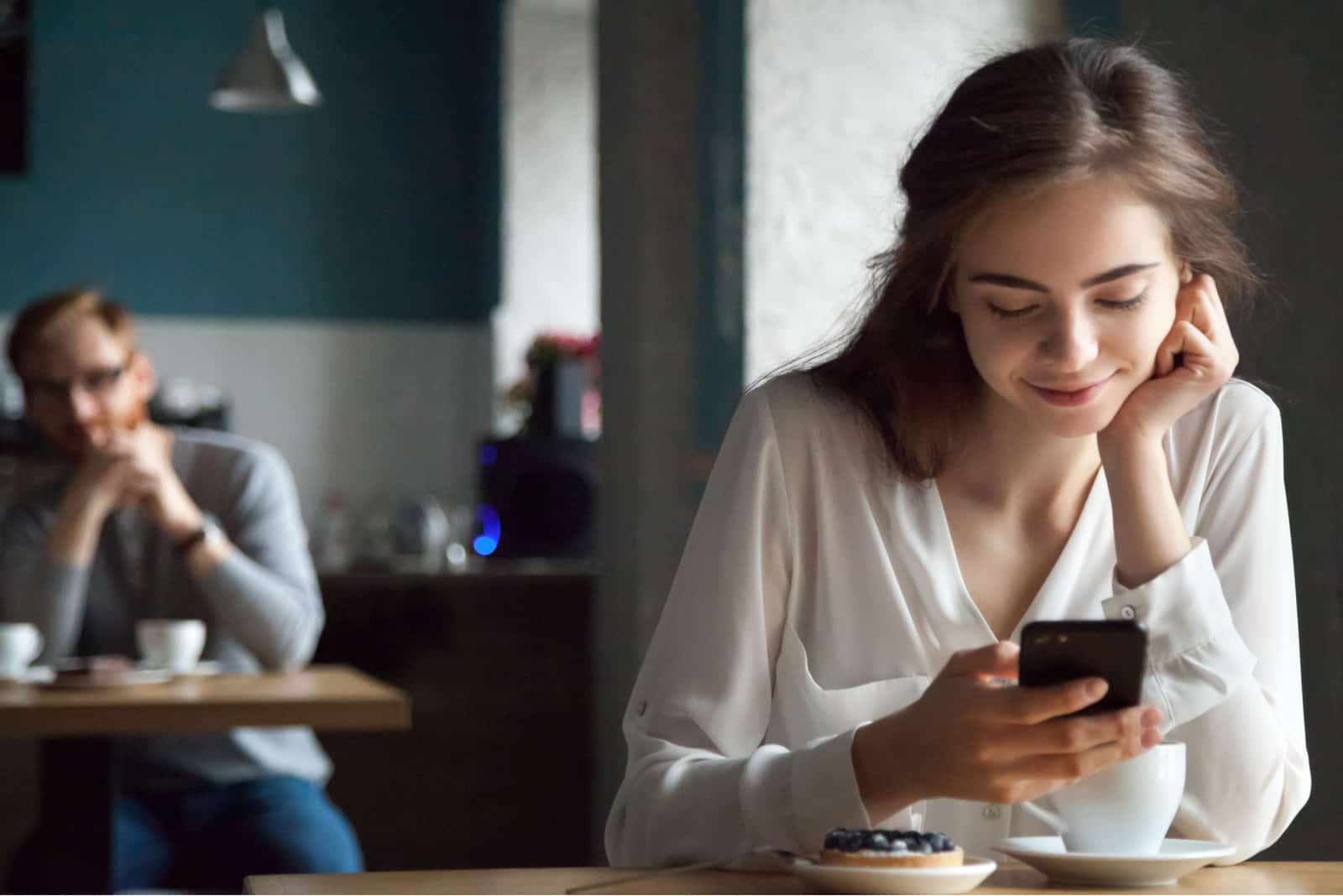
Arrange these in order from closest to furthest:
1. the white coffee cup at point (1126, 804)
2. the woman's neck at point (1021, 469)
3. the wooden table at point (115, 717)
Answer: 1. the white coffee cup at point (1126, 804)
2. the woman's neck at point (1021, 469)
3. the wooden table at point (115, 717)

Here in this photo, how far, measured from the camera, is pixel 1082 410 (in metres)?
1.37

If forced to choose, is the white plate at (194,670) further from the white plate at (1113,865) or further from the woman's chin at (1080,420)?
the white plate at (1113,865)

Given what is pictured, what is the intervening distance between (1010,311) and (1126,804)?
407 millimetres

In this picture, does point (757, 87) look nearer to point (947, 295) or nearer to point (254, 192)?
point (947, 295)

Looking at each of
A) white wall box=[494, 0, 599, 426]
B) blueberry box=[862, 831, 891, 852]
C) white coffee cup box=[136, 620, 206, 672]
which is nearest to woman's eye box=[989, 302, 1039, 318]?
blueberry box=[862, 831, 891, 852]

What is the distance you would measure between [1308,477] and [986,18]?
4.69 ft

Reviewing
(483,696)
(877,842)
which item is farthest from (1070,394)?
(483,696)

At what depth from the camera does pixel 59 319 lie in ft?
9.57

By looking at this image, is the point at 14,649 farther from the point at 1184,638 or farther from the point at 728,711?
the point at 1184,638

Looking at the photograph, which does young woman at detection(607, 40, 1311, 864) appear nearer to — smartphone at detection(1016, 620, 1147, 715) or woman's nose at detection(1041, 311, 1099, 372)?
woman's nose at detection(1041, 311, 1099, 372)

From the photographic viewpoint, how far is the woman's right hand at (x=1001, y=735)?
1.04m

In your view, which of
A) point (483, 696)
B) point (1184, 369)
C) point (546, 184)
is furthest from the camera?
point (546, 184)

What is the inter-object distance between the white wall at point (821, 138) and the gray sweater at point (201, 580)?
0.91m

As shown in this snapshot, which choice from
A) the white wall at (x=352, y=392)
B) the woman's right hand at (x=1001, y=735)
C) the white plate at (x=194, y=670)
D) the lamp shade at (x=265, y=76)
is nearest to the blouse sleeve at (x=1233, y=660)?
the woman's right hand at (x=1001, y=735)
